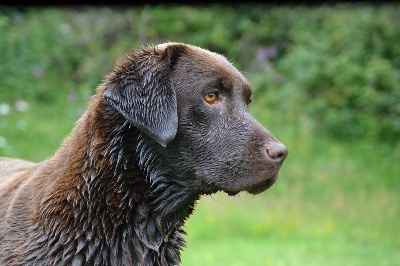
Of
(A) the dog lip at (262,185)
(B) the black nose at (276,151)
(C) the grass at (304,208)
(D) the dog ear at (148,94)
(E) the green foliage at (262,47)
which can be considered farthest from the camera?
(E) the green foliage at (262,47)

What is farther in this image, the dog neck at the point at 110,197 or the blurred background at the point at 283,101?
the blurred background at the point at 283,101

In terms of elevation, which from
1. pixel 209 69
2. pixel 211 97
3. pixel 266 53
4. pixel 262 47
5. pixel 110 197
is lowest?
pixel 110 197

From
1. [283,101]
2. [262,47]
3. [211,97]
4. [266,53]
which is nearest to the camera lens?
[211,97]

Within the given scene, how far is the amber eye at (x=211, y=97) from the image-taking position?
156 inches

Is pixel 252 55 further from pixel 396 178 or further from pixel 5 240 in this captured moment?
pixel 5 240

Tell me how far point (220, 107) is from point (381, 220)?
369 inches

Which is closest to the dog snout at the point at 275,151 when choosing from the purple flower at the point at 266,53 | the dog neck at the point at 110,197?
the dog neck at the point at 110,197

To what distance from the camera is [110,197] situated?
3.86m

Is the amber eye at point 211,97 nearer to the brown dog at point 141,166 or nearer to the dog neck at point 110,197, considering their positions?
the brown dog at point 141,166

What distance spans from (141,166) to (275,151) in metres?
0.86

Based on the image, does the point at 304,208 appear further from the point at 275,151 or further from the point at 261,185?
the point at 275,151

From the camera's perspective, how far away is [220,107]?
3.96 metres

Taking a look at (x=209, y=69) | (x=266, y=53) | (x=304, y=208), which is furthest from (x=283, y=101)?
(x=209, y=69)

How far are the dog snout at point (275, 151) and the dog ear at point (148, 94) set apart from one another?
61cm
